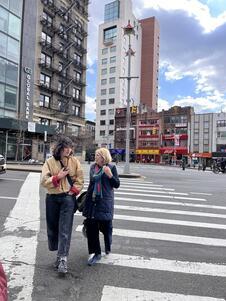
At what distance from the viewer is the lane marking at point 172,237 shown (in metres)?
6.29

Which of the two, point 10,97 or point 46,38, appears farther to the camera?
point 46,38

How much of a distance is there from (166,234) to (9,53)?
3730 centimetres

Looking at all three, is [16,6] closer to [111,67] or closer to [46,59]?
[46,59]

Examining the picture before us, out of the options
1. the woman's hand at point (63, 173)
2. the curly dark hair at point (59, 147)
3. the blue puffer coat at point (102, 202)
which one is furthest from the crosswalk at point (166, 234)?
the curly dark hair at point (59, 147)

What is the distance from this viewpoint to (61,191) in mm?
4590

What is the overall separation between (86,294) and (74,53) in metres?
54.5

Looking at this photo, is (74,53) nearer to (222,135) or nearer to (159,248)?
(222,135)

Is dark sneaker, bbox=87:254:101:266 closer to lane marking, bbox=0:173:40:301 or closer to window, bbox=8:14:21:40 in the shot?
lane marking, bbox=0:173:40:301

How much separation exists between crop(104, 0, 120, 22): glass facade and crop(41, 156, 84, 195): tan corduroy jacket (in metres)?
106

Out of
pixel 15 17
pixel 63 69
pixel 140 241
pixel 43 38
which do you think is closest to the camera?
pixel 140 241

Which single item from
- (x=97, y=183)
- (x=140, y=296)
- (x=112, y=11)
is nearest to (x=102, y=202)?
(x=97, y=183)

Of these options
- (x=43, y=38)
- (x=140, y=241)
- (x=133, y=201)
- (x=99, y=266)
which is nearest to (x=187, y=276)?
(x=99, y=266)

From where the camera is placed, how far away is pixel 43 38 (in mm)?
47562

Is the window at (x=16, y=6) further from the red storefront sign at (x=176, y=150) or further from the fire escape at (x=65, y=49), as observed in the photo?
the red storefront sign at (x=176, y=150)
